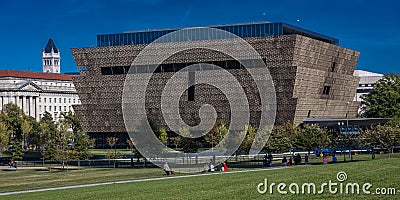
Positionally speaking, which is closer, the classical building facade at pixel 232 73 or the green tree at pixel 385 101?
the classical building facade at pixel 232 73

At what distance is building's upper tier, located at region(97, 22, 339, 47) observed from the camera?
121375mm

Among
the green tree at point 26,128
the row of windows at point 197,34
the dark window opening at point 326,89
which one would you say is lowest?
the green tree at point 26,128

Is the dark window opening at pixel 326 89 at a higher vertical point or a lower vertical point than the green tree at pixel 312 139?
higher

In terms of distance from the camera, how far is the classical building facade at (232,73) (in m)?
115

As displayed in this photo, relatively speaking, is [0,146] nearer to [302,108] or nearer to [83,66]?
[83,66]

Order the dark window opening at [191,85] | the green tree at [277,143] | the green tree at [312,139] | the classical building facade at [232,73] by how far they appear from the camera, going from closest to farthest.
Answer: the green tree at [277,143] → the green tree at [312,139] → the classical building facade at [232,73] → the dark window opening at [191,85]

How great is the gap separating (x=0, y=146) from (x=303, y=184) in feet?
304

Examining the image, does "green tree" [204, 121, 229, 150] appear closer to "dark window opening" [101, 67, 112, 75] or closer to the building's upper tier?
the building's upper tier

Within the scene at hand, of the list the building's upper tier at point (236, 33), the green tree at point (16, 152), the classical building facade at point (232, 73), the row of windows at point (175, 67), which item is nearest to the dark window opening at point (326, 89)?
the classical building facade at point (232, 73)

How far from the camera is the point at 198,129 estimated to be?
115 metres

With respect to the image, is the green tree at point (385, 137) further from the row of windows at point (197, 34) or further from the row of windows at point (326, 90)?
the row of windows at point (326, 90)

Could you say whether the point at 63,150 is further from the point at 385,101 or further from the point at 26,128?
the point at 385,101

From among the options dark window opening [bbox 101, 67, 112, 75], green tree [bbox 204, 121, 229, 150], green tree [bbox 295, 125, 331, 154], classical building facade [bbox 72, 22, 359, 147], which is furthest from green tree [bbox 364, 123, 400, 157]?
dark window opening [bbox 101, 67, 112, 75]

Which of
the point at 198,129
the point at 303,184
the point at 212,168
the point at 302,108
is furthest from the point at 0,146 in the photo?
the point at 303,184
